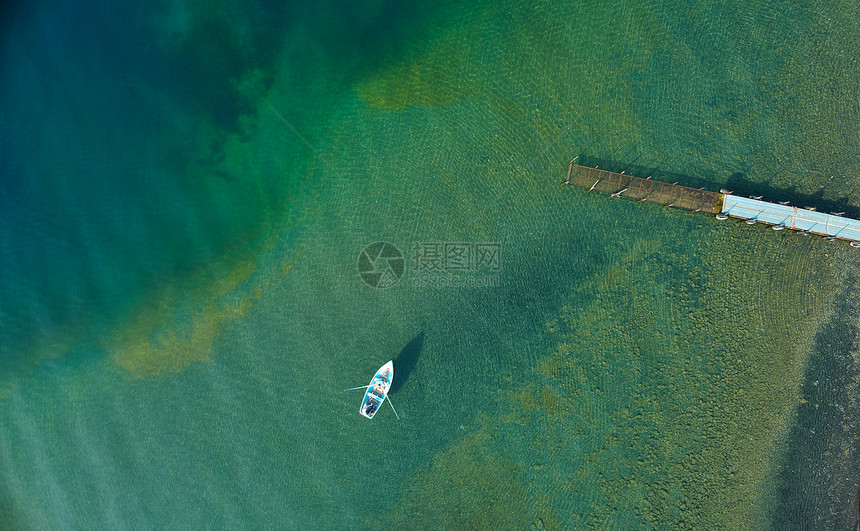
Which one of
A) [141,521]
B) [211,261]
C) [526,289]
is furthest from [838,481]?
[141,521]

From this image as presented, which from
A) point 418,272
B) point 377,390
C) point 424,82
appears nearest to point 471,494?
point 377,390

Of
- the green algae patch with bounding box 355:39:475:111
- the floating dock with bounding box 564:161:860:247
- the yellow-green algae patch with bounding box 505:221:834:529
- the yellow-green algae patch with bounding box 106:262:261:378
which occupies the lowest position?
the yellow-green algae patch with bounding box 505:221:834:529

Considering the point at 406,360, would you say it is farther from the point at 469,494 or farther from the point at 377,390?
the point at 469,494

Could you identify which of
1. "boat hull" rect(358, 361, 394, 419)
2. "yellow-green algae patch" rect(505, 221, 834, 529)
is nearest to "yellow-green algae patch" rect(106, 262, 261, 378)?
"boat hull" rect(358, 361, 394, 419)

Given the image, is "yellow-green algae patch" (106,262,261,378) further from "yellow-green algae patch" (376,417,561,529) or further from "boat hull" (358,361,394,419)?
"yellow-green algae patch" (376,417,561,529)

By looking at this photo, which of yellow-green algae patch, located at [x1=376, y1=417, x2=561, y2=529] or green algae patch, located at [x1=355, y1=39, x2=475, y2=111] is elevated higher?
green algae patch, located at [x1=355, y1=39, x2=475, y2=111]

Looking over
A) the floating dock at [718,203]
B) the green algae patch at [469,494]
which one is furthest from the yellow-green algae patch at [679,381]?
the green algae patch at [469,494]
